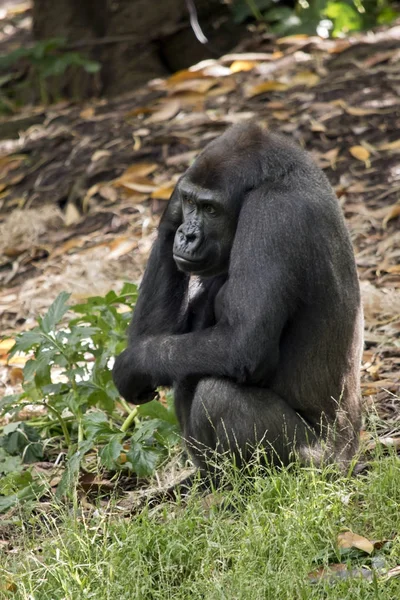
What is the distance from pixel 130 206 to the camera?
764 centimetres

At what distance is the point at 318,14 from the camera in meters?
9.38

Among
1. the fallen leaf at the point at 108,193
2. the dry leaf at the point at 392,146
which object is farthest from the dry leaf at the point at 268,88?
the fallen leaf at the point at 108,193

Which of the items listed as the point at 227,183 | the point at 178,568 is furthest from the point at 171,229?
the point at 178,568

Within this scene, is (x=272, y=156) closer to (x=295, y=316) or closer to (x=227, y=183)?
(x=227, y=183)

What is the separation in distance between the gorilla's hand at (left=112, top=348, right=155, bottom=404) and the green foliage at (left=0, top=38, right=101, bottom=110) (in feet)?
17.4

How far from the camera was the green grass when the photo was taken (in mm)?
3197

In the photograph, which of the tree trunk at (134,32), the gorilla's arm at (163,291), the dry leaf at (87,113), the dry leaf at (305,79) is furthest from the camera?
the tree trunk at (134,32)

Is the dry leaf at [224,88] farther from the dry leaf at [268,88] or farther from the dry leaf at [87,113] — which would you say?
the dry leaf at [87,113]

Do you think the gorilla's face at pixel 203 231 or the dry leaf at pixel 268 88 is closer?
the gorilla's face at pixel 203 231

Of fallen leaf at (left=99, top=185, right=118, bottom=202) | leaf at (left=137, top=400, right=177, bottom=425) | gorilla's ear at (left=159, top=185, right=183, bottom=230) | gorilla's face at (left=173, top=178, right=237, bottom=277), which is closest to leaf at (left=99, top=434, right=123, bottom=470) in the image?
leaf at (left=137, top=400, right=177, bottom=425)

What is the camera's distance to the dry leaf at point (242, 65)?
351 inches

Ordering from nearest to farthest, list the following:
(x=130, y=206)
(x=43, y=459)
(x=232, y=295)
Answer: (x=232, y=295), (x=43, y=459), (x=130, y=206)

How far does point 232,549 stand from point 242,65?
6.25 metres

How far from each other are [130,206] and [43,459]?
3076mm
